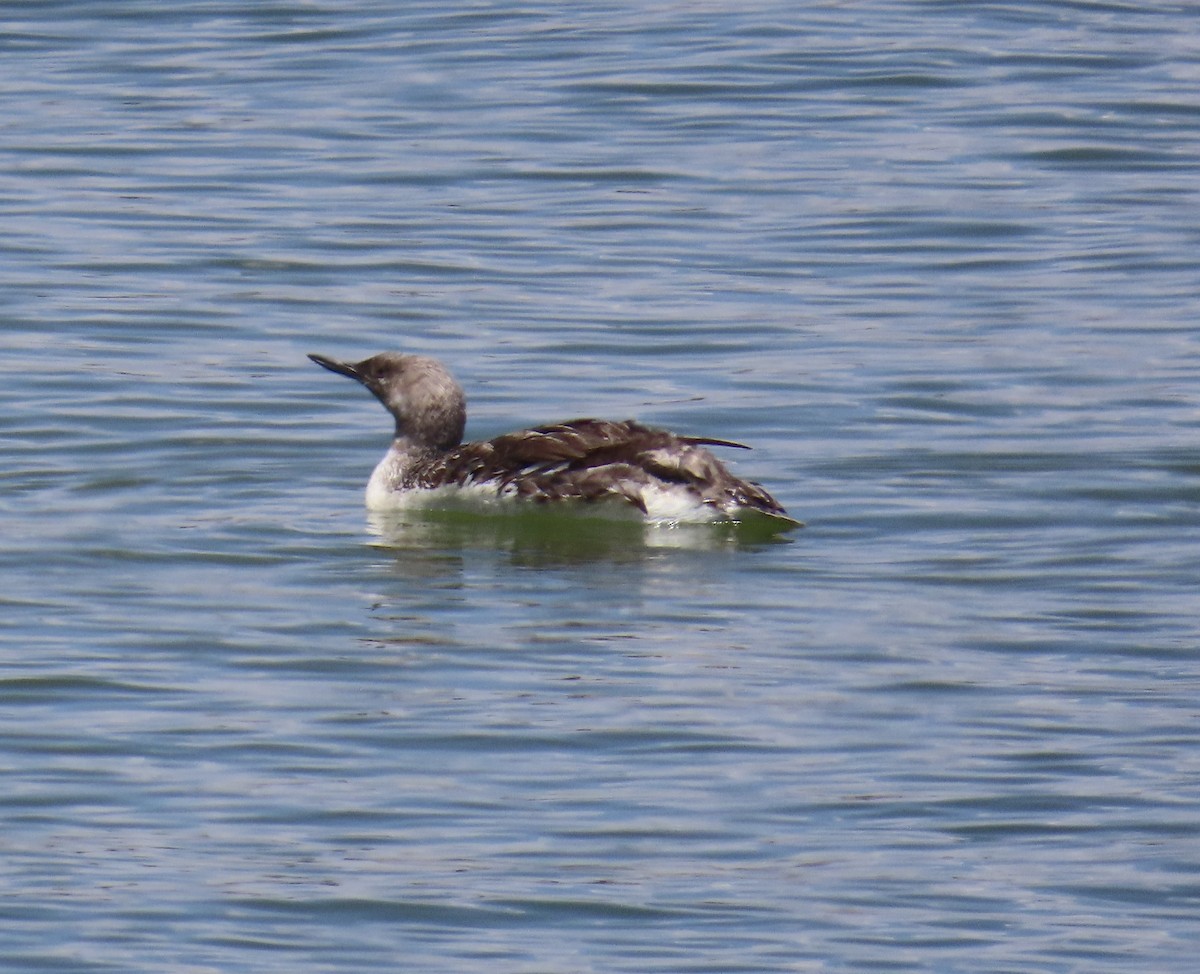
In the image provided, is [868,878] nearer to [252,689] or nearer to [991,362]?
[252,689]

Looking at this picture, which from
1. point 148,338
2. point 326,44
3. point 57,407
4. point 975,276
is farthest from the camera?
point 326,44

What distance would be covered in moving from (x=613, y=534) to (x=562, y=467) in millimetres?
334

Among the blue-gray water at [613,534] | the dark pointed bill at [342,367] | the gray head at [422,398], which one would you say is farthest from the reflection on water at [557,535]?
the dark pointed bill at [342,367]

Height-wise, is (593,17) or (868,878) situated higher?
(593,17)

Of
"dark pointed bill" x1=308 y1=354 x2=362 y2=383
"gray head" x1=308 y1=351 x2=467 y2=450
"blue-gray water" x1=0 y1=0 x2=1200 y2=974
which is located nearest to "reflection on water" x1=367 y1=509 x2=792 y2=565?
"blue-gray water" x1=0 y1=0 x2=1200 y2=974

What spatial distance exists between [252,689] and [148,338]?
19.8 feet

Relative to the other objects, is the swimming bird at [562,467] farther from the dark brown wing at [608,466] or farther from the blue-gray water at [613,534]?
the blue-gray water at [613,534]

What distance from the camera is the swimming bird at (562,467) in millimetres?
10820

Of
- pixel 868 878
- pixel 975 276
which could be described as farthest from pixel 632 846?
pixel 975 276

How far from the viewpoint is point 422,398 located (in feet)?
39.4

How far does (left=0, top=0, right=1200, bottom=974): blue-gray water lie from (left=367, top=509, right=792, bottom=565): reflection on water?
40mm

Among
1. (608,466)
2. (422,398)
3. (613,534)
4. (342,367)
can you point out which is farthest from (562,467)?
(342,367)

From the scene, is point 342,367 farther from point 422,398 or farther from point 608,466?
point 608,466

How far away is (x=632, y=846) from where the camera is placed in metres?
7.31
